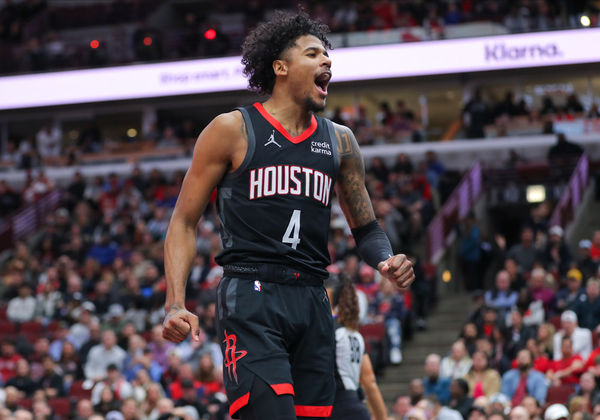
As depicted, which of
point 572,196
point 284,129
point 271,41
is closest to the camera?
point 284,129

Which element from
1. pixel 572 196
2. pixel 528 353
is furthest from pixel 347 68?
pixel 528 353

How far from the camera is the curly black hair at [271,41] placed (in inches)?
186

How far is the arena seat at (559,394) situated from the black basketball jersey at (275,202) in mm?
8030

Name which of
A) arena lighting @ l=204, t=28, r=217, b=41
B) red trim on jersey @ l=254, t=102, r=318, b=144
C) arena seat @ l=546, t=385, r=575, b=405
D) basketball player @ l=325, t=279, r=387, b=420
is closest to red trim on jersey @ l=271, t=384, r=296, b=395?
red trim on jersey @ l=254, t=102, r=318, b=144

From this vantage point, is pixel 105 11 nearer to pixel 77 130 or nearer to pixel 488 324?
pixel 77 130

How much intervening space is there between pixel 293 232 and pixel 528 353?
28.7 ft

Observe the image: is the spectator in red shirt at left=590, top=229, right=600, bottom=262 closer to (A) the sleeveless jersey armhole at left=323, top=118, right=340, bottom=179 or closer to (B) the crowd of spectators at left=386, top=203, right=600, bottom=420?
(B) the crowd of spectators at left=386, top=203, right=600, bottom=420

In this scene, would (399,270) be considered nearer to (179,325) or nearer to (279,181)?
(279,181)

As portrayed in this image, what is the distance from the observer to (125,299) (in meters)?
18.4

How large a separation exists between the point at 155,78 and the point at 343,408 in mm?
21114

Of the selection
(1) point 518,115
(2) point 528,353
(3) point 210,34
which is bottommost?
(2) point 528,353

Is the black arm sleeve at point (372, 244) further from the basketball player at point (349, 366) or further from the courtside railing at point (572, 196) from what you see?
the courtside railing at point (572, 196)

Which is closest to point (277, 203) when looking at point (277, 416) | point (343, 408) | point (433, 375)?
point (277, 416)

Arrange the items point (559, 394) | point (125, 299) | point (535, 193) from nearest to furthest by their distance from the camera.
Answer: point (559, 394) → point (125, 299) → point (535, 193)
